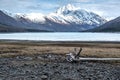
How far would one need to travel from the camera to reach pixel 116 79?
26.3 meters

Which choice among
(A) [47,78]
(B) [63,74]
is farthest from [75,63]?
(A) [47,78]

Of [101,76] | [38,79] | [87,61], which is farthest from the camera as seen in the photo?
[87,61]

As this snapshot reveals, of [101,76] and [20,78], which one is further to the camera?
[101,76]

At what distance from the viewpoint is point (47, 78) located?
1039 inches

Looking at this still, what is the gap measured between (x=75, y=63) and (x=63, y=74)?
920 cm

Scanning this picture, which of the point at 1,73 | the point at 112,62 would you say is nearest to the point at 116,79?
the point at 1,73

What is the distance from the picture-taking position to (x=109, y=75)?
2839cm

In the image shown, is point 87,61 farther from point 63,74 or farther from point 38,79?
point 38,79

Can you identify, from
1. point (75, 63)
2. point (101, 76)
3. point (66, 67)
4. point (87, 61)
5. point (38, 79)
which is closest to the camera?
point (38, 79)

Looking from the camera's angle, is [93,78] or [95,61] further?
[95,61]

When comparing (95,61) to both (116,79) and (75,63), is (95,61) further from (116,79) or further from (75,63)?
(116,79)

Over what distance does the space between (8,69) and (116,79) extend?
38.8 feet

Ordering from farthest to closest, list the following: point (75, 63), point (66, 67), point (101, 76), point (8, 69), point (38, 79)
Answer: point (75, 63) → point (66, 67) → point (8, 69) → point (101, 76) → point (38, 79)

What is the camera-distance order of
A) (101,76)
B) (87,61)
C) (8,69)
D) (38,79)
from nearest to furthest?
(38,79) < (101,76) < (8,69) < (87,61)
